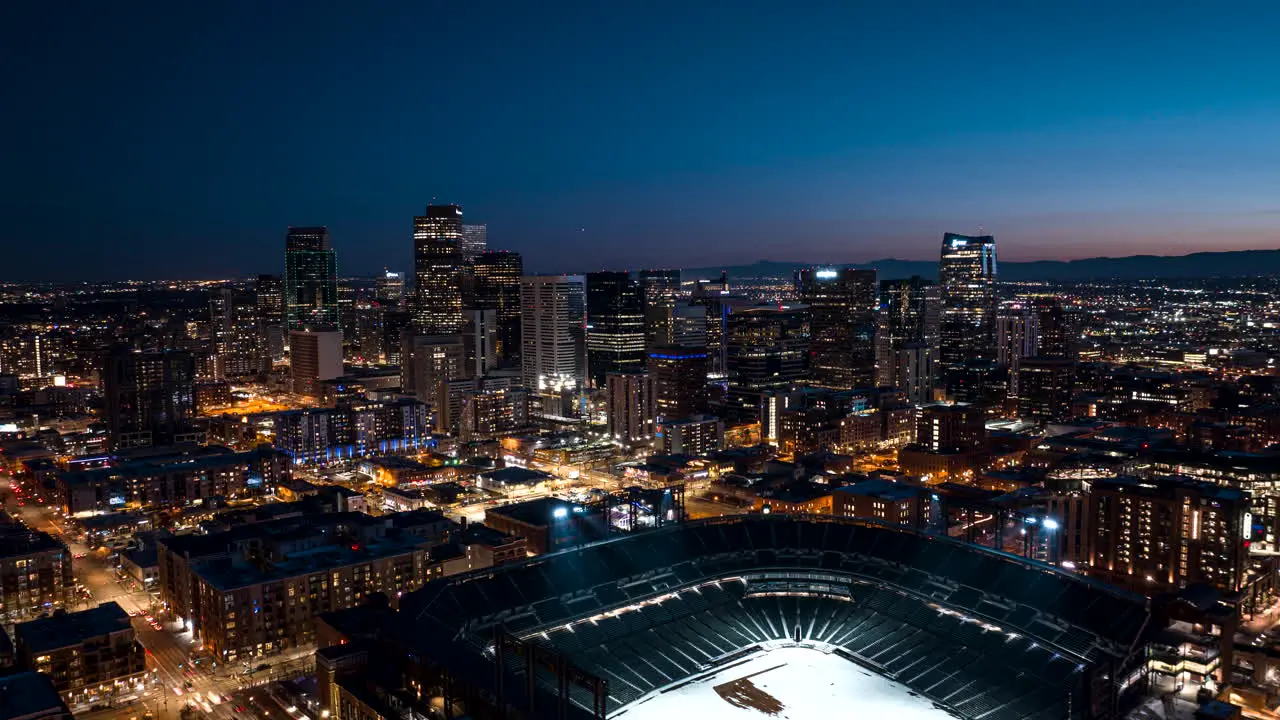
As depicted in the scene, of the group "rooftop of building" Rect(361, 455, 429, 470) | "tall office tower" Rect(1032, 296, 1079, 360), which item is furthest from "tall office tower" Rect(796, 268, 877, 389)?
"rooftop of building" Rect(361, 455, 429, 470)

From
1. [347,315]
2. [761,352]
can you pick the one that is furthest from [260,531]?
[347,315]

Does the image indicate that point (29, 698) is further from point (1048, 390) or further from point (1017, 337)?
point (1017, 337)

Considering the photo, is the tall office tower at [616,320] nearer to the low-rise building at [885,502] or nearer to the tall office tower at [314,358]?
the tall office tower at [314,358]

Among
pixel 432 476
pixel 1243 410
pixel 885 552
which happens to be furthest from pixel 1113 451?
pixel 432 476

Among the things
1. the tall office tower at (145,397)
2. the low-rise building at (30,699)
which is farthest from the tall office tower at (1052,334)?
the low-rise building at (30,699)

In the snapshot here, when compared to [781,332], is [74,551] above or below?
below

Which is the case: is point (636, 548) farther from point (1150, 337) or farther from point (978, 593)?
point (1150, 337)
